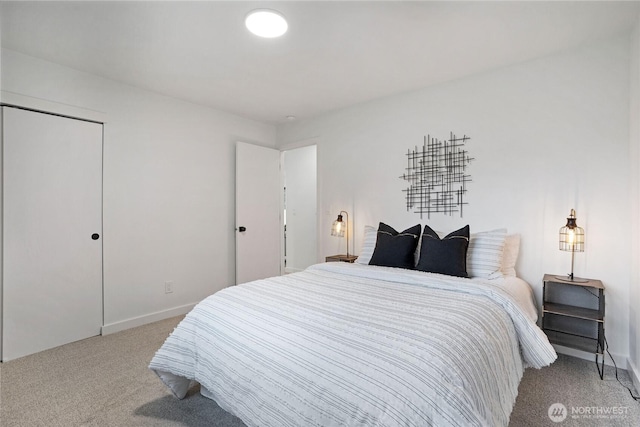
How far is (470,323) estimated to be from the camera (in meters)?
1.44

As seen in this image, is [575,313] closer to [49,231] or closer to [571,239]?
[571,239]

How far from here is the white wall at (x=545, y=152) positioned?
2295 mm

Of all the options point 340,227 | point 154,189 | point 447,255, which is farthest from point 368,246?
point 154,189

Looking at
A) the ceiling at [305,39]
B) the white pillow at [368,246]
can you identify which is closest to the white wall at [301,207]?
the white pillow at [368,246]

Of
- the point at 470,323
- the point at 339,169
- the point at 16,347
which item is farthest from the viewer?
the point at 339,169

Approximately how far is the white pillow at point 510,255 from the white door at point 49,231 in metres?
3.68

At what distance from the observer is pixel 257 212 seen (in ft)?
13.9

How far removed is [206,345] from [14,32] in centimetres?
262

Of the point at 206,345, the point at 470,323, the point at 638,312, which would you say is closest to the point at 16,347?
the point at 206,345

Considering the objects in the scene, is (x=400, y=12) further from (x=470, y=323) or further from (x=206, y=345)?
(x=206, y=345)

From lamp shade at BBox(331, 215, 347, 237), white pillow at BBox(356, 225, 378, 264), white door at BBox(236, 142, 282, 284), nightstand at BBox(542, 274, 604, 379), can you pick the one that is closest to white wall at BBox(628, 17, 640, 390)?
nightstand at BBox(542, 274, 604, 379)

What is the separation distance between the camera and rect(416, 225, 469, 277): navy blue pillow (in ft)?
8.02

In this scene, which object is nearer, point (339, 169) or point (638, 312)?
point (638, 312)

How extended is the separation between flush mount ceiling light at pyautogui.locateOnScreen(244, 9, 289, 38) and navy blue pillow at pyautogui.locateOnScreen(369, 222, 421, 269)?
1947mm
